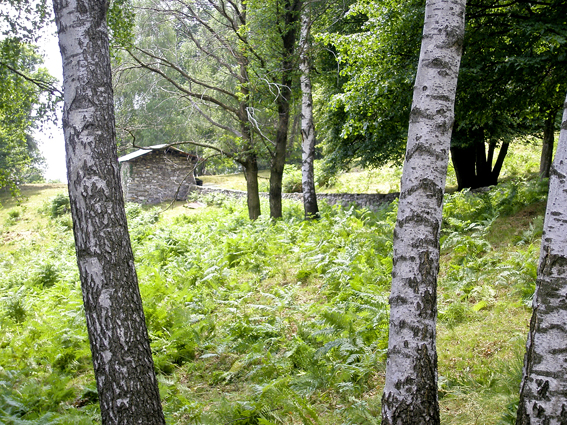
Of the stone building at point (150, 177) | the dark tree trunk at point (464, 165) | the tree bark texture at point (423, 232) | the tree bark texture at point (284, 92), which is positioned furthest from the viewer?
the stone building at point (150, 177)

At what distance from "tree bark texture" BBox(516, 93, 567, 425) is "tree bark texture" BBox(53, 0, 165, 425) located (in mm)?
2618

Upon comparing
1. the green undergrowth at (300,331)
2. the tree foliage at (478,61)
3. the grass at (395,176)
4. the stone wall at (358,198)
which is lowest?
the green undergrowth at (300,331)

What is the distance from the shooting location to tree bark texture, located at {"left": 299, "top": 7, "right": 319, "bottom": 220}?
11.5 m

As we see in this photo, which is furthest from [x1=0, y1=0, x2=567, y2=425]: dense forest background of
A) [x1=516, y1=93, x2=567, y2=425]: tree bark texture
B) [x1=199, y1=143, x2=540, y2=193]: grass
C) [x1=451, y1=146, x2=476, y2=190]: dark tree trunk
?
[x1=199, y1=143, x2=540, y2=193]: grass

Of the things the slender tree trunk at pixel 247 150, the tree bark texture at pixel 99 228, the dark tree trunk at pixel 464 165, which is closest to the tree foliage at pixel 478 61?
the slender tree trunk at pixel 247 150

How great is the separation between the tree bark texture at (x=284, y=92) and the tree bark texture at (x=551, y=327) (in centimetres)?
890

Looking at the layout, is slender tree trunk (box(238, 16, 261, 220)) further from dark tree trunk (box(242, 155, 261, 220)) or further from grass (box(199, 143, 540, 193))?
grass (box(199, 143, 540, 193))

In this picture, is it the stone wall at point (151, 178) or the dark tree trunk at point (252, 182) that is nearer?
the dark tree trunk at point (252, 182)

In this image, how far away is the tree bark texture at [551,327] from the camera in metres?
2.23

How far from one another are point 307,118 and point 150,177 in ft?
70.8

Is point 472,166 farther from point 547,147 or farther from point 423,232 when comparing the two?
point 423,232

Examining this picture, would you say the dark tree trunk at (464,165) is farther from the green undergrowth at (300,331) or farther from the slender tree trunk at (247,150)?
the slender tree trunk at (247,150)

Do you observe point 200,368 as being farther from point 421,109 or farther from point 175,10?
point 175,10

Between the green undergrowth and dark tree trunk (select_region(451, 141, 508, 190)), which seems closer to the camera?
the green undergrowth
